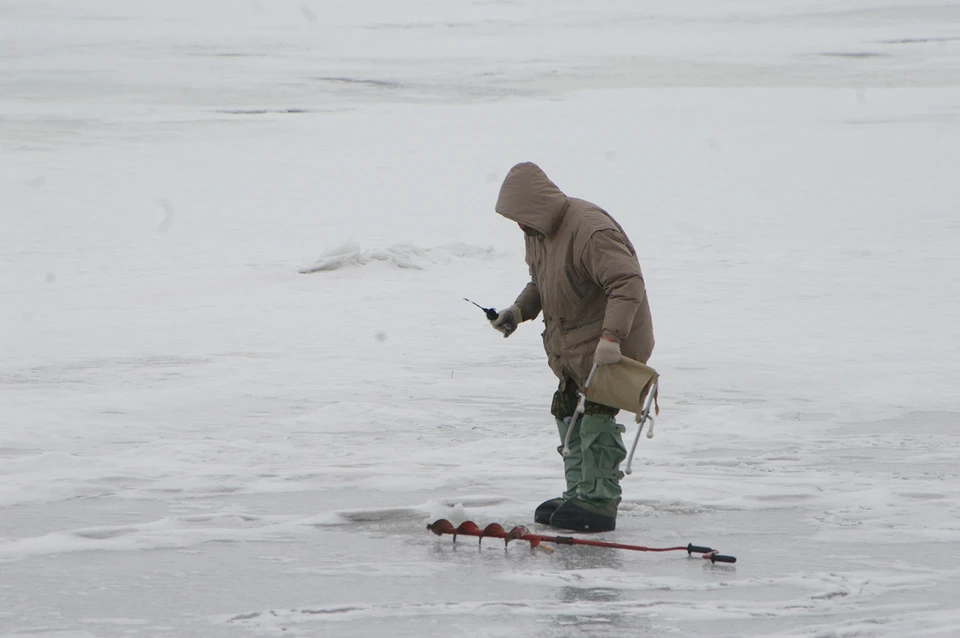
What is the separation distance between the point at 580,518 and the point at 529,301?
0.85 metres

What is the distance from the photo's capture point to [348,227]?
1209 centimetres

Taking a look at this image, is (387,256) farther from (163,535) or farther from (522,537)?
(522,537)

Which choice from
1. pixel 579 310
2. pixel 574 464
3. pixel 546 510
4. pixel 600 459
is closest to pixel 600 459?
pixel 600 459

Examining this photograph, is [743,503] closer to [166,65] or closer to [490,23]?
[166,65]

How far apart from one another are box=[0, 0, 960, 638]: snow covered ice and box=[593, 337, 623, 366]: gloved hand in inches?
25.8

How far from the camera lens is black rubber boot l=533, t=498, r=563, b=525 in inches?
185

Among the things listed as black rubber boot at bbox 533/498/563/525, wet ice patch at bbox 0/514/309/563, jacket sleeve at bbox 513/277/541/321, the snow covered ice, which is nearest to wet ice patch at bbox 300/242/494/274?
the snow covered ice

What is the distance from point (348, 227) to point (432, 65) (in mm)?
15392

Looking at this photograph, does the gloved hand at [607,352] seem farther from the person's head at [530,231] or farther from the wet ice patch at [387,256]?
the wet ice patch at [387,256]

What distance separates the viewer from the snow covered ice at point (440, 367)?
398 centimetres

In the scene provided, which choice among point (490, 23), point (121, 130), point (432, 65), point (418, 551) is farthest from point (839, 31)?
point (418, 551)

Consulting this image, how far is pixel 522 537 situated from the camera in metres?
4.39

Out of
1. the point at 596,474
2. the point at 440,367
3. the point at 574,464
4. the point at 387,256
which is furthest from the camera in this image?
the point at 387,256

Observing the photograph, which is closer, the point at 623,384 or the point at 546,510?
the point at 623,384
